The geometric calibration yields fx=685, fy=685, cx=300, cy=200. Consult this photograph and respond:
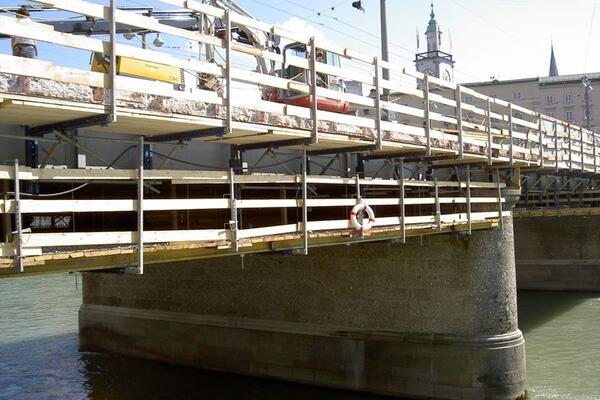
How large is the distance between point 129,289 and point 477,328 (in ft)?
37.3

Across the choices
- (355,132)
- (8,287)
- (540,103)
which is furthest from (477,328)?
(540,103)

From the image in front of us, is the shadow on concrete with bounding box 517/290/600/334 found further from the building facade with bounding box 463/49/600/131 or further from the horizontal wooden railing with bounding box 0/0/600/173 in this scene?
the building facade with bounding box 463/49/600/131

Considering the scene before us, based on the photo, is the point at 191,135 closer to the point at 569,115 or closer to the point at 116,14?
the point at 116,14

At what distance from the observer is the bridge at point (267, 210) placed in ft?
26.7

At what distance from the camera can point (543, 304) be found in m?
32.6

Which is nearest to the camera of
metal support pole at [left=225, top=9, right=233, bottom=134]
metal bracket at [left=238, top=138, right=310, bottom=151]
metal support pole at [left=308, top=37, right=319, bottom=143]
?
metal support pole at [left=225, top=9, right=233, bottom=134]

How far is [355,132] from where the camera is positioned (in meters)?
12.6

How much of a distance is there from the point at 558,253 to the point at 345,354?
23236mm

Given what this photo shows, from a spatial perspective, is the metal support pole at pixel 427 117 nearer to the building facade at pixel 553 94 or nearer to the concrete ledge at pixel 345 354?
the concrete ledge at pixel 345 354

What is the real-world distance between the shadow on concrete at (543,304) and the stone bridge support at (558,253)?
31.9 inches

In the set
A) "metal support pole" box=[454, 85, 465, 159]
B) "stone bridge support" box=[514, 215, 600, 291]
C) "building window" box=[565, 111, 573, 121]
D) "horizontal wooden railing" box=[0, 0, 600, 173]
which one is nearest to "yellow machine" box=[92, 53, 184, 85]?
"horizontal wooden railing" box=[0, 0, 600, 173]

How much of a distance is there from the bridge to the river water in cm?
62

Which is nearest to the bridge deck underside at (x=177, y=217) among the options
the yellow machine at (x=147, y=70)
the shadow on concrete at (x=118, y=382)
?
the yellow machine at (x=147, y=70)

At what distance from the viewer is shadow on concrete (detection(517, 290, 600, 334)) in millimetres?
28306
